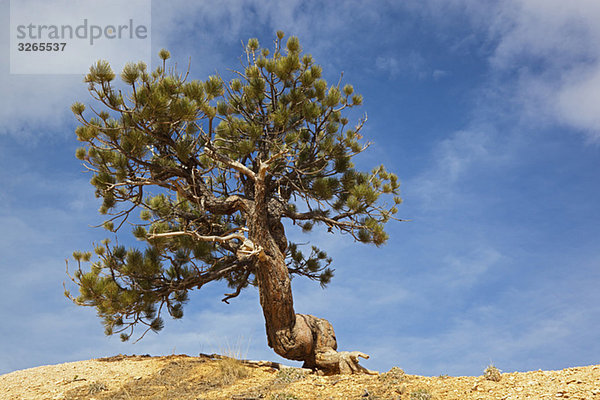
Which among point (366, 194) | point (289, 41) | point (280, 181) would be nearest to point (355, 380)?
point (366, 194)

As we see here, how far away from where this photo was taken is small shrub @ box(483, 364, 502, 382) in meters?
6.83

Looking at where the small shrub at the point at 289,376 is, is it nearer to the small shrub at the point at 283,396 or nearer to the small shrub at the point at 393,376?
the small shrub at the point at 283,396

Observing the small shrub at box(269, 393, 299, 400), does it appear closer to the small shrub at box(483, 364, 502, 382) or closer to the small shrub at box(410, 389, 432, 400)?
the small shrub at box(410, 389, 432, 400)

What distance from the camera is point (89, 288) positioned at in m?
9.09

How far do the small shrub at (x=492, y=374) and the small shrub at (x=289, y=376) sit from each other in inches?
106

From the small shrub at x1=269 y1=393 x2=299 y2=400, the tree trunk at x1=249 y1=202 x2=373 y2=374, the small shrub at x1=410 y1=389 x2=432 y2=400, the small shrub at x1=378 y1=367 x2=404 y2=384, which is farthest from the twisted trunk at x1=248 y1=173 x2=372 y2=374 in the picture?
the small shrub at x1=410 y1=389 x2=432 y2=400

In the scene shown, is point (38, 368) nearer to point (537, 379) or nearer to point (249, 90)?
point (249, 90)

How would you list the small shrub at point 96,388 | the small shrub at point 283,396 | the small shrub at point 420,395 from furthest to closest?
the small shrub at point 96,388
the small shrub at point 283,396
the small shrub at point 420,395

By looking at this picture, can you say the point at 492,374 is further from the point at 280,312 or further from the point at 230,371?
the point at 230,371

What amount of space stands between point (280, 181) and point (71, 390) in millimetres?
5149

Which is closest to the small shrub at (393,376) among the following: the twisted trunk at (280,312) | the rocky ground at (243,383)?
the rocky ground at (243,383)

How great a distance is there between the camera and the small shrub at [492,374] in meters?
6.83

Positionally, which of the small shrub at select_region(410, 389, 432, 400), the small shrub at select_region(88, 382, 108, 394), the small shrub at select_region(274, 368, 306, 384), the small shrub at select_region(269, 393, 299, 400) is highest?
the small shrub at select_region(88, 382, 108, 394)

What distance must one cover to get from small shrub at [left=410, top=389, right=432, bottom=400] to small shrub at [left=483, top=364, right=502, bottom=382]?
1.01 meters
